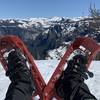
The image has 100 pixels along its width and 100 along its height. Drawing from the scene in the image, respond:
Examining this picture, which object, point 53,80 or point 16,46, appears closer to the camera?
point 53,80

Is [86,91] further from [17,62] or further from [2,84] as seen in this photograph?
[2,84]

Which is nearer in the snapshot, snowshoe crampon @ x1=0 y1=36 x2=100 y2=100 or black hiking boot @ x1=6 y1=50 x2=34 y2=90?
black hiking boot @ x1=6 y1=50 x2=34 y2=90

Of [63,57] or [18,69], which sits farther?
[63,57]

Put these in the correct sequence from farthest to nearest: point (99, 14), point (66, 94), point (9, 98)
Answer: point (99, 14) < point (66, 94) < point (9, 98)

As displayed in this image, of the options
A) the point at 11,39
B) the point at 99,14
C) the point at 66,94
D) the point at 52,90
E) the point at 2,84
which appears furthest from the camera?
the point at 99,14

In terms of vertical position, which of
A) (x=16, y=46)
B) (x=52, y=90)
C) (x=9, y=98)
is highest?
(x=16, y=46)

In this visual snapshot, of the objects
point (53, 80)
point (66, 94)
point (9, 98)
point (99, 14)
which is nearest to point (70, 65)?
point (53, 80)

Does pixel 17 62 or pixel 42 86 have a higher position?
pixel 17 62

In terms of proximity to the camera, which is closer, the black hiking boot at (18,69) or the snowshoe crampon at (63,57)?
the black hiking boot at (18,69)

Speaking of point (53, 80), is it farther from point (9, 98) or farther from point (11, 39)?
point (9, 98)

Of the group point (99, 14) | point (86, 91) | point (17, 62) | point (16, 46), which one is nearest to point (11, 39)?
point (16, 46)
